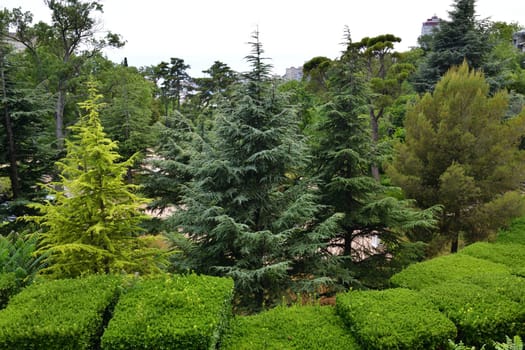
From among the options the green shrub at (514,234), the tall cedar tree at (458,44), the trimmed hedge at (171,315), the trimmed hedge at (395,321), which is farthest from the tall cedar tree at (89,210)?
the tall cedar tree at (458,44)

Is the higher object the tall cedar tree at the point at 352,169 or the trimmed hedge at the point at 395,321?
the tall cedar tree at the point at 352,169

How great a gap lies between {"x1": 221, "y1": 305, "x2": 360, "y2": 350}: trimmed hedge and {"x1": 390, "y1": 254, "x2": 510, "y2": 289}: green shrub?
1.44 meters

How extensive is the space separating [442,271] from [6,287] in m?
5.68

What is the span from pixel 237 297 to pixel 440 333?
3.28 meters

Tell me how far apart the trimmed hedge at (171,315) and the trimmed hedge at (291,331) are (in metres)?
0.21

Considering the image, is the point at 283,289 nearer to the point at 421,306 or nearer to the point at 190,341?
the point at 421,306

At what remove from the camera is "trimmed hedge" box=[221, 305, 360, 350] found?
11.2 feet

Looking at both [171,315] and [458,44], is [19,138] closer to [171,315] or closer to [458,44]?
[171,315]

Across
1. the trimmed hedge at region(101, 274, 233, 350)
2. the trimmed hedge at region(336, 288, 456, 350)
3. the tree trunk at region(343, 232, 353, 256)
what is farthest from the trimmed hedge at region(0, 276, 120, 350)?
the tree trunk at region(343, 232, 353, 256)

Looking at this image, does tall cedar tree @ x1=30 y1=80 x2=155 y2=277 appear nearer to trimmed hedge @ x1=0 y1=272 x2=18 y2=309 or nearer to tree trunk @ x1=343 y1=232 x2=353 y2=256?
trimmed hedge @ x1=0 y1=272 x2=18 y2=309

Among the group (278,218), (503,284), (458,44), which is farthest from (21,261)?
(458,44)

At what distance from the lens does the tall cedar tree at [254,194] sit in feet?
18.6

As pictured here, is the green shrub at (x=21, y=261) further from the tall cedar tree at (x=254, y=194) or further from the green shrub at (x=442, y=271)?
the green shrub at (x=442, y=271)

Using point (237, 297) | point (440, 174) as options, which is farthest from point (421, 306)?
point (440, 174)
